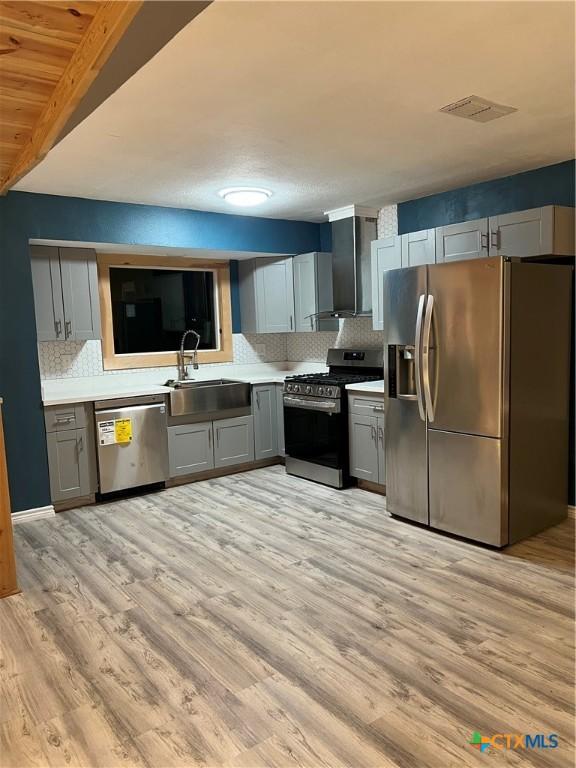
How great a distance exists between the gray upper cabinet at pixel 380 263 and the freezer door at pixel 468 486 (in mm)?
1501

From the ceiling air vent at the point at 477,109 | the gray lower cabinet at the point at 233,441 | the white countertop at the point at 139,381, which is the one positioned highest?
the ceiling air vent at the point at 477,109

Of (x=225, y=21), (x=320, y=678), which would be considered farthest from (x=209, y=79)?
(x=320, y=678)

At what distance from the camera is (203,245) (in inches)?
196

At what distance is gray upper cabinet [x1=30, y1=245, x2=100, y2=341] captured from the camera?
4.46m

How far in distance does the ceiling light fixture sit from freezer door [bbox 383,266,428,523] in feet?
3.88

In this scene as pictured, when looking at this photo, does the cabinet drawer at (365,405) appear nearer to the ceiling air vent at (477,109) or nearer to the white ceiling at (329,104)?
the white ceiling at (329,104)

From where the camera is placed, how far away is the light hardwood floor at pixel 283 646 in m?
1.94

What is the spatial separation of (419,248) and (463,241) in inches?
15.0

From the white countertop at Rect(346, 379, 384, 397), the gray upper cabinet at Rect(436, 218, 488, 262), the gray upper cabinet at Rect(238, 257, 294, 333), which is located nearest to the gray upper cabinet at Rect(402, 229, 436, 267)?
the gray upper cabinet at Rect(436, 218, 488, 262)

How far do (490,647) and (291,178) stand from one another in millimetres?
3123

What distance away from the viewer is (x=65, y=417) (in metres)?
4.38

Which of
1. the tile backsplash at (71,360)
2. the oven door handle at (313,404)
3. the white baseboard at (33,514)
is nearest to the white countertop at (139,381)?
the tile backsplash at (71,360)

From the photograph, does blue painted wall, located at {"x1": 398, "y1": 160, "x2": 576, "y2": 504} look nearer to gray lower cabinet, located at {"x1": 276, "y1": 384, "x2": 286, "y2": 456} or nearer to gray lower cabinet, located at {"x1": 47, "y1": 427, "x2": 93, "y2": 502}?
gray lower cabinet, located at {"x1": 276, "y1": 384, "x2": 286, "y2": 456}

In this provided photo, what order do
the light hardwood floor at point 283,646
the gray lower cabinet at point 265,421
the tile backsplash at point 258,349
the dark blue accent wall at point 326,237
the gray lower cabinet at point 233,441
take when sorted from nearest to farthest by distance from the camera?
the light hardwood floor at point 283,646 → the tile backsplash at point 258,349 → the gray lower cabinet at point 233,441 → the gray lower cabinet at point 265,421 → the dark blue accent wall at point 326,237
